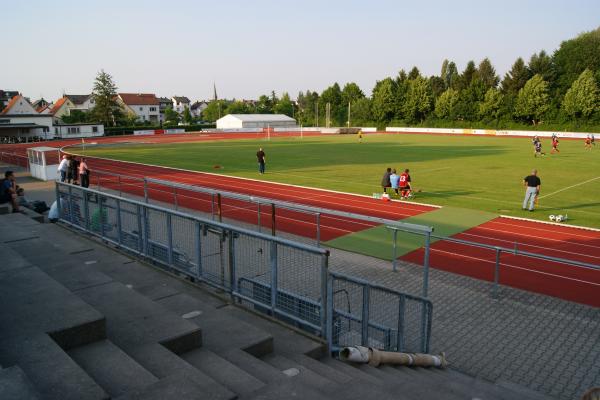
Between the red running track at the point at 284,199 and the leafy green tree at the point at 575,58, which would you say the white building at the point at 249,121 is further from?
the red running track at the point at 284,199

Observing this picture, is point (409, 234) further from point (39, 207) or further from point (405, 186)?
point (39, 207)

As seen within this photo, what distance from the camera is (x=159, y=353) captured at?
437 cm

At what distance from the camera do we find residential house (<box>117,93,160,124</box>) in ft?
454

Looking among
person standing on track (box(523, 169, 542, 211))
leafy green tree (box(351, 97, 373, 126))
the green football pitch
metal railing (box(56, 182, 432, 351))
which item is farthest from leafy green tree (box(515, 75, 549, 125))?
metal railing (box(56, 182, 432, 351))

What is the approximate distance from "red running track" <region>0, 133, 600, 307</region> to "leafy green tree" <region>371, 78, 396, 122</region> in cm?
8142

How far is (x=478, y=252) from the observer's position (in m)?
13.4

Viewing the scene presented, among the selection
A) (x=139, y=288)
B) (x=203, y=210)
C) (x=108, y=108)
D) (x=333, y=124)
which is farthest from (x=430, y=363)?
(x=333, y=124)

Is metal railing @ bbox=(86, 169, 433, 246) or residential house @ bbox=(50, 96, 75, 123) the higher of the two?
residential house @ bbox=(50, 96, 75, 123)

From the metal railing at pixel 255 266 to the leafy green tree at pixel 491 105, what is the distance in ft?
282

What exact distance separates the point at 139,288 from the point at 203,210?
12671 mm

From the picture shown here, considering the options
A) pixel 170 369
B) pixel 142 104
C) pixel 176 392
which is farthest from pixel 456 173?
pixel 142 104

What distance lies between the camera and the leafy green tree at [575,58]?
84875 millimetres

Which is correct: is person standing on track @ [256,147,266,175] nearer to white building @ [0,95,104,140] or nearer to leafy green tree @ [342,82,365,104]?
white building @ [0,95,104,140]

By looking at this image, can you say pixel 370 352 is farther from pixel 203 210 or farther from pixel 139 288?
pixel 203 210
